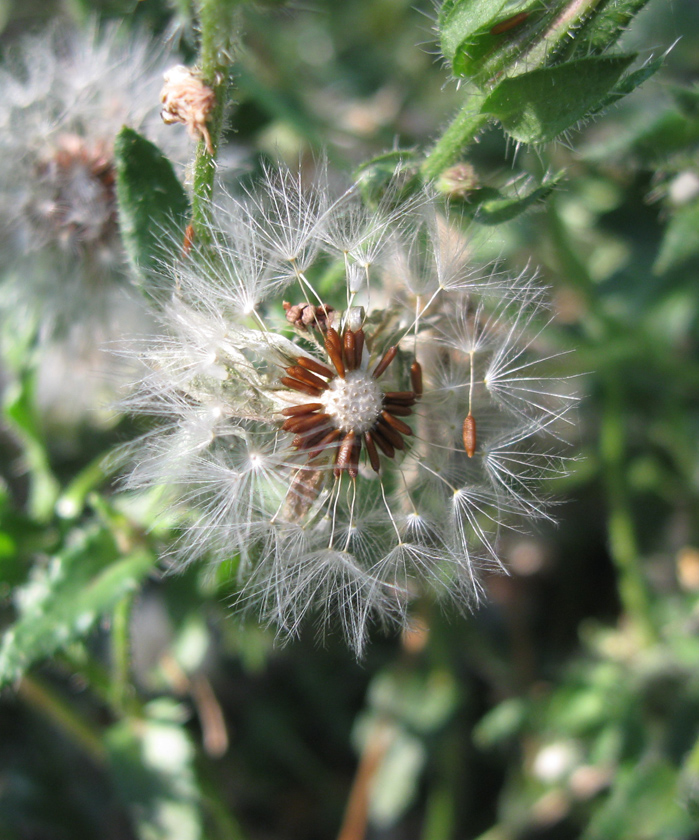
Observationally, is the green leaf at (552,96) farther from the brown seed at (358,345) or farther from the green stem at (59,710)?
the green stem at (59,710)

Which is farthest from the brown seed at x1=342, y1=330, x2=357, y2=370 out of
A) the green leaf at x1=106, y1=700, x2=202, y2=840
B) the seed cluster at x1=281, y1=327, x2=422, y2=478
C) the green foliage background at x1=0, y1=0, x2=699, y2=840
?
the green leaf at x1=106, y1=700, x2=202, y2=840

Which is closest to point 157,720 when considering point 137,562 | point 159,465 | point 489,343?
point 137,562

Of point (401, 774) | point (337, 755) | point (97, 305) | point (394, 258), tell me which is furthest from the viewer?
point (337, 755)

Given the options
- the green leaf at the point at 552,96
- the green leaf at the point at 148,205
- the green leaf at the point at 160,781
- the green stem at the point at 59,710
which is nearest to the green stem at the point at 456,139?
the green leaf at the point at 552,96

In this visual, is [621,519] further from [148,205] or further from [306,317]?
[148,205]

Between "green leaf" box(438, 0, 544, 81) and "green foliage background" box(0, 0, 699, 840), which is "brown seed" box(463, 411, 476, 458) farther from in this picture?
"green leaf" box(438, 0, 544, 81)

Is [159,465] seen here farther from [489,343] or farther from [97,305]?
[97,305]
